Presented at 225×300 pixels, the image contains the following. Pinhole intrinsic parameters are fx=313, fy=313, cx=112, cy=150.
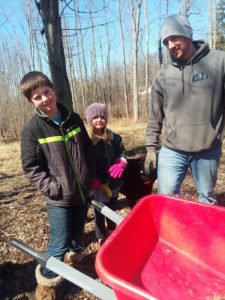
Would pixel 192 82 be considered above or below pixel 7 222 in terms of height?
above

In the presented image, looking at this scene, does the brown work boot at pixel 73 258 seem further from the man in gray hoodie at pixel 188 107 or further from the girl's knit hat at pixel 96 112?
the girl's knit hat at pixel 96 112

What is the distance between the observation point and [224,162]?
5648 millimetres

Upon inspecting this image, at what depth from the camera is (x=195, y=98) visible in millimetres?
2350

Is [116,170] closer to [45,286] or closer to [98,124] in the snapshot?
[98,124]

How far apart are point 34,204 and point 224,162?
342 cm

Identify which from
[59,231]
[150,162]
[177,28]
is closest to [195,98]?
[177,28]

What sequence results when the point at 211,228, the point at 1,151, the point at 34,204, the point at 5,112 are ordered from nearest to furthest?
the point at 211,228 → the point at 34,204 → the point at 1,151 → the point at 5,112

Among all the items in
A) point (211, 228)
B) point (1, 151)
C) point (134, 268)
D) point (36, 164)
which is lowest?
point (1, 151)

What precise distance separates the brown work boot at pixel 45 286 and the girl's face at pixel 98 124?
1.22m

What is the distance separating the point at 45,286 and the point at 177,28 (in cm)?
207

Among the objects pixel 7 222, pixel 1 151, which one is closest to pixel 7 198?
pixel 7 222

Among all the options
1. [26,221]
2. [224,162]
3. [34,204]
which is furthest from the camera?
[224,162]

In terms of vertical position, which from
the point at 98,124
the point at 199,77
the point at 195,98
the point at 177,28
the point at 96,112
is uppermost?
→ the point at 177,28

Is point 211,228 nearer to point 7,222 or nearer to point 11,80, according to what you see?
point 7,222
